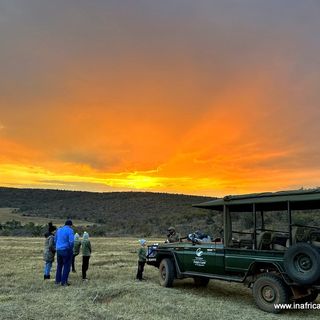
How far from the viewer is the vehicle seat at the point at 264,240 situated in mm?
10977

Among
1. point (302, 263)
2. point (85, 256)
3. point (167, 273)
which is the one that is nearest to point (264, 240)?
point (302, 263)

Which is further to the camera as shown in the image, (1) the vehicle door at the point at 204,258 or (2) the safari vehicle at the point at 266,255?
(1) the vehicle door at the point at 204,258

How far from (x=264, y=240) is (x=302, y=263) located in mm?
1485

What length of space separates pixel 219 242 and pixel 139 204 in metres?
72.8

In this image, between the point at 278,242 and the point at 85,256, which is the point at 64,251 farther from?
the point at 278,242

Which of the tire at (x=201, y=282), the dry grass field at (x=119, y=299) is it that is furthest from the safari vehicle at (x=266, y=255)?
the tire at (x=201, y=282)

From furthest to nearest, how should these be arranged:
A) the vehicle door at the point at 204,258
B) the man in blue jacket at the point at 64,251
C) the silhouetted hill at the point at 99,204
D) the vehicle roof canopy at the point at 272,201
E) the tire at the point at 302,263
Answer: the silhouetted hill at the point at 99,204, the man in blue jacket at the point at 64,251, the vehicle door at the point at 204,258, the vehicle roof canopy at the point at 272,201, the tire at the point at 302,263

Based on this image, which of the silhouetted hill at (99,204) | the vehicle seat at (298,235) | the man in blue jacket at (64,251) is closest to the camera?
the vehicle seat at (298,235)

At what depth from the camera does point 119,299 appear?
37.2ft

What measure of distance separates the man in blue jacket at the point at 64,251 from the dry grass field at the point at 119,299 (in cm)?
34

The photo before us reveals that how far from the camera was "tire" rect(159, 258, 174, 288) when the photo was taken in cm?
1334

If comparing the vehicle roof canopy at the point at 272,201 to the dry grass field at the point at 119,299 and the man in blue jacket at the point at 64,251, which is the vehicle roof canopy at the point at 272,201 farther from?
the man in blue jacket at the point at 64,251

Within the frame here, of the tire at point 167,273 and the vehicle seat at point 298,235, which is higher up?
the vehicle seat at point 298,235

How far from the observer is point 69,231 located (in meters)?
13.9
